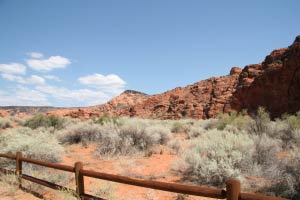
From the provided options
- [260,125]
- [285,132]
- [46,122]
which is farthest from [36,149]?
[46,122]

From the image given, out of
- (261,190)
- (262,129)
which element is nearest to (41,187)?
(261,190)

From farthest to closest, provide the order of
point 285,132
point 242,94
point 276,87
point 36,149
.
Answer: point 242,94, point 276,87, point 285,132, point 36,149

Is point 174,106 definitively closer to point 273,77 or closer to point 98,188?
point 273,77

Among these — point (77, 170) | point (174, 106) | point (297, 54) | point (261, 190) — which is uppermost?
point (297, 54)

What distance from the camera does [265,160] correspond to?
8.44 m

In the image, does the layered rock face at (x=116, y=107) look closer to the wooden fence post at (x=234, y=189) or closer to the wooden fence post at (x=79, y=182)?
the wooden fence post at (x=79, y=182)

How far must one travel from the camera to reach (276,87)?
3312 centimetres

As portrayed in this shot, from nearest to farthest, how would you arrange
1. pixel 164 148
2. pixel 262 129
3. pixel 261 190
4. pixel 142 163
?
pixel 261 190 < pixel 142 163 < pixel 164 148 < pixel 262 129

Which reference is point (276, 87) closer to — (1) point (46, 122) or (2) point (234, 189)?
(1) point (46, 122)

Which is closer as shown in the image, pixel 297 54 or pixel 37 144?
pixel 37 144

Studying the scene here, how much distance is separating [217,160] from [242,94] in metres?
32.0

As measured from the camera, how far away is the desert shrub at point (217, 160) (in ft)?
24.2

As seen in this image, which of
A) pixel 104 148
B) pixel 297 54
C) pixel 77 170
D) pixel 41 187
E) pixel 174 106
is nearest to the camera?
pixel 77 170

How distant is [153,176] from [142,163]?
1.59 meters
